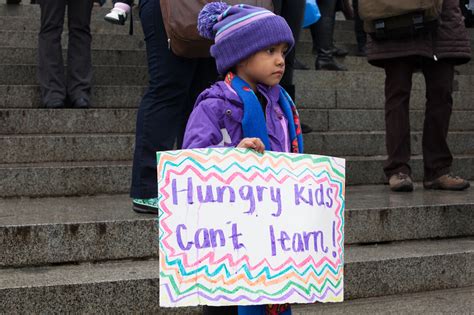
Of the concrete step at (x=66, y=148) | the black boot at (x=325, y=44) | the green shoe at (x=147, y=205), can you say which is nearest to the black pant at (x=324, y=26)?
the black boot at (x=325, y=44)

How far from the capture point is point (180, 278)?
7.68ft

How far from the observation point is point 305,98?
6.61 meters

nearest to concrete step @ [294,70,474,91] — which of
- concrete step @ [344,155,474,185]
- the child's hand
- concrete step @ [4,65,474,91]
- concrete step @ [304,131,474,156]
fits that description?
concrete step @ [4,65,474,91]

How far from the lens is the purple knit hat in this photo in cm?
262

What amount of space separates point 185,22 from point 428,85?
222cm

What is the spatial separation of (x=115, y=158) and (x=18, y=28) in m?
2.97

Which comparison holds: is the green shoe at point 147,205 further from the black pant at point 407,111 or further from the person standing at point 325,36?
the person standing at point 325,36

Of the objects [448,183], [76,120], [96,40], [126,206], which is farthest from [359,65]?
[126,206]

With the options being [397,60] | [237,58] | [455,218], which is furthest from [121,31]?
[237,58]

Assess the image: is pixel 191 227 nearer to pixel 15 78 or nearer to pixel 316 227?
pixel 316 227

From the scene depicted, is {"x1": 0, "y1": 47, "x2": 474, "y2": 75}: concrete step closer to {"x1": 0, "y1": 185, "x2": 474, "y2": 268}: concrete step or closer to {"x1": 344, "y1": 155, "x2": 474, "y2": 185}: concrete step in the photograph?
{"x1": 344, "y1": 155, "x2": 474, "y2": 185}: concrete step

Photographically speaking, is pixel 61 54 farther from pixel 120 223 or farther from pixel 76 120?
pixel 120 223

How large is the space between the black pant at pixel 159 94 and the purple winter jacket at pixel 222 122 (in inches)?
44.1

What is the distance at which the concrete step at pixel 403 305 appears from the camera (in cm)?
371
